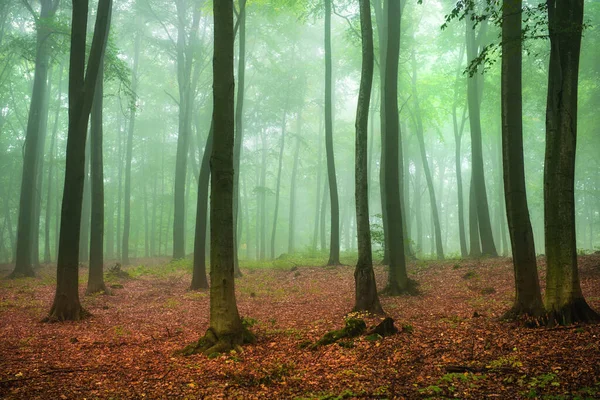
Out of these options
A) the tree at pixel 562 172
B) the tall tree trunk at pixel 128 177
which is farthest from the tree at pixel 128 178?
the tree at pixel 562 172

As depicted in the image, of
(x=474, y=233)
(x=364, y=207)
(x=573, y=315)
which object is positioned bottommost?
(x=573, y=315)

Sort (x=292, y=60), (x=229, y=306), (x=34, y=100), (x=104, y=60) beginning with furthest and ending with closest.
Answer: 1. (x=292, y=60)
2. (x=34, y=100)
3. (x=104, y=60)
4. (x=229, y=306)

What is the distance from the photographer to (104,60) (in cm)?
1566

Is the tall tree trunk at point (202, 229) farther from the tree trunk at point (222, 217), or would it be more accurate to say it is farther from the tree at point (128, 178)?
the tree at point (128, 178)

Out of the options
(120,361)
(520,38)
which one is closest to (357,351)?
(120,361)

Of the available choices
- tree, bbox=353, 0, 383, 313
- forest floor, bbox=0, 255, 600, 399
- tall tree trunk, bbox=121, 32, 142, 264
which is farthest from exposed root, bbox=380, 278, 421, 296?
tall tree trunk, bbox=121, 32, 142, 264

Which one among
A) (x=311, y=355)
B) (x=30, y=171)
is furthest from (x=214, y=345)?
(x=30, y=171)

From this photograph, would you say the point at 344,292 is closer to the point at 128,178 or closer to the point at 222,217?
the point at 222,217

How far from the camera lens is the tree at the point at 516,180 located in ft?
23.6

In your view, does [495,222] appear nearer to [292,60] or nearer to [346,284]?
[292,60]

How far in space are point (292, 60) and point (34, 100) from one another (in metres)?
17.0

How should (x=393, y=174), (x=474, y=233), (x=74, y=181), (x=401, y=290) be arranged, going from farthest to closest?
1. (x=474, y=233)
2. (x=393, y=174)
3. (x=401, y=290)
4. (x=74, y=181)

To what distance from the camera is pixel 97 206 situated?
14.5 meters

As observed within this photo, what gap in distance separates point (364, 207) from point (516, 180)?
302 centimetres
